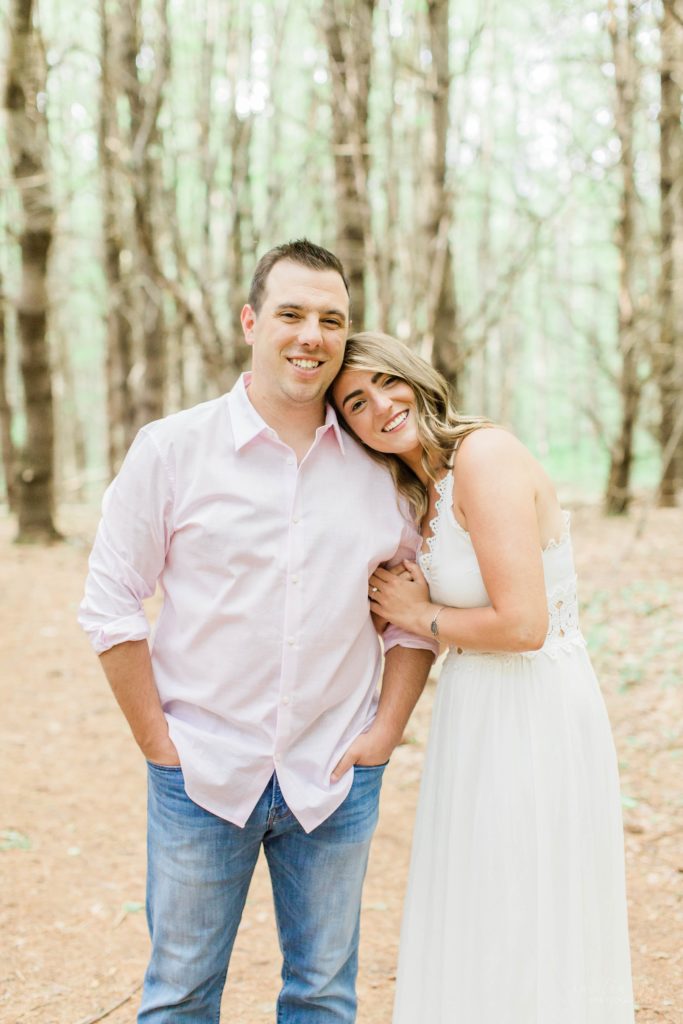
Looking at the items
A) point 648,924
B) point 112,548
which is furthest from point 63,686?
point 112,548

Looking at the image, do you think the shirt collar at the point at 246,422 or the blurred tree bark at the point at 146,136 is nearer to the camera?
the shirt collar at the point at 246,422

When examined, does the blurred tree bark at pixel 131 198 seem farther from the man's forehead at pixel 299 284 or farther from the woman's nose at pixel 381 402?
the woman's nose at pixel 381 402

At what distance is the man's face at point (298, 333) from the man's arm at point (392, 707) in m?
0.76

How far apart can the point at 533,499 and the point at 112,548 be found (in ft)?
3.42

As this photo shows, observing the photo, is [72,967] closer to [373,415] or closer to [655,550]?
[373,415]

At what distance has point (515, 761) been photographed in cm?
235

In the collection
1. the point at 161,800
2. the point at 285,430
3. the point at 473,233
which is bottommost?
the point at 161,800

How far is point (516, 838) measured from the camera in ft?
7.59

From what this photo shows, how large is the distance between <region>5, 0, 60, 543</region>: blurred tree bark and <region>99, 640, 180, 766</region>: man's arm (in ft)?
26.6

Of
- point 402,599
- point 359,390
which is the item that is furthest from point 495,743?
point 359,390

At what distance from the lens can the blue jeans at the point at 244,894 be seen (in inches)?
87.7

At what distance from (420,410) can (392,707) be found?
801 mm

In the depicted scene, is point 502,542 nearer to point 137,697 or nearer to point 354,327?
point 137,697

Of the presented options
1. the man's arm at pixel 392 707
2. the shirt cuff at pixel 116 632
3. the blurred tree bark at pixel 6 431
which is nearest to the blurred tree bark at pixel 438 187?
the man's arm at pixel 392 707
